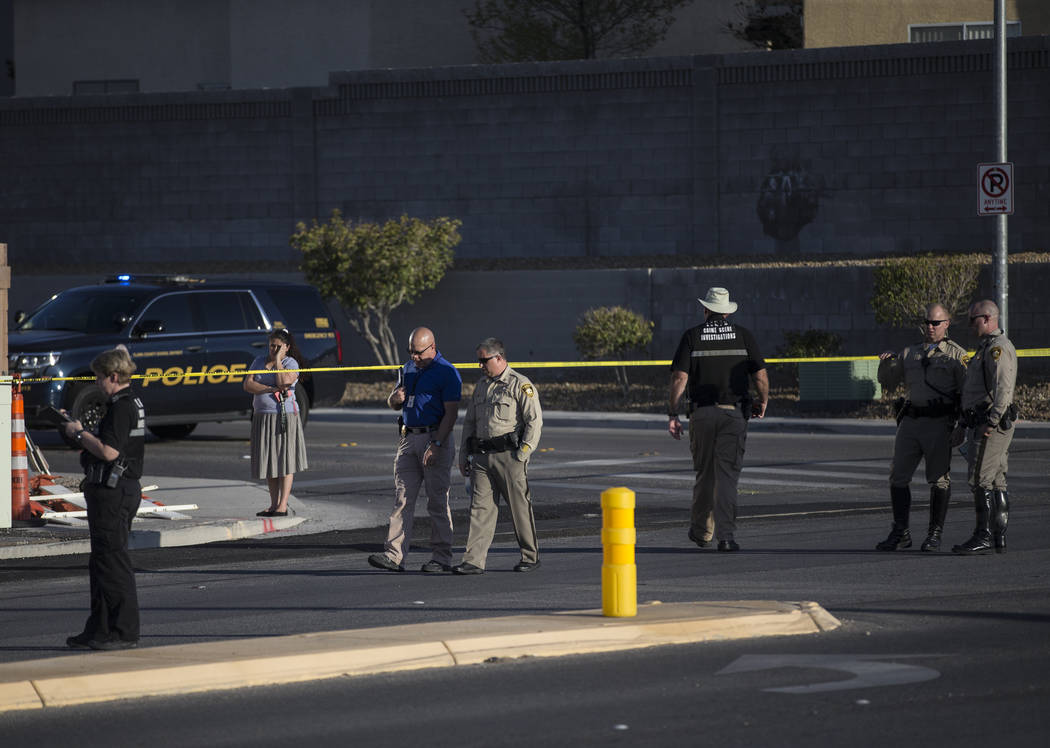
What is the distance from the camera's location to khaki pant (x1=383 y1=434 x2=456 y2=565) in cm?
1134

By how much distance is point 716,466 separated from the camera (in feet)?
39.4

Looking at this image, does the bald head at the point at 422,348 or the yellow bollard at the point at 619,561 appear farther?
the bald head at the point at 422,348

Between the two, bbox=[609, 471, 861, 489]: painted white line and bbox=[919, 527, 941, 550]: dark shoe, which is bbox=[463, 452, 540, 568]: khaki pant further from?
bbox=[609, 471, 861, 489]: painted white line

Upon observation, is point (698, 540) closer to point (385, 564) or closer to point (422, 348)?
point (385, 564)

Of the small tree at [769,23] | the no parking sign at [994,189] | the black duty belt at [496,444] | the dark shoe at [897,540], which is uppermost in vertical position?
the small tree at [769,23]

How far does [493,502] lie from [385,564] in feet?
3.05

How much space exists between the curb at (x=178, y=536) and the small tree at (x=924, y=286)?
47.7 ft

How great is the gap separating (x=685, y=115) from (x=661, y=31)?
34.0ft

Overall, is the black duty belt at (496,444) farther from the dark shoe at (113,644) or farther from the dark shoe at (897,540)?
the dark shoe at (113,644)

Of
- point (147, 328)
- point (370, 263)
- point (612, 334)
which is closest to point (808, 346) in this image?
point (612, 334)

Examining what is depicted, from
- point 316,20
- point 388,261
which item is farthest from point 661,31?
point 388,261

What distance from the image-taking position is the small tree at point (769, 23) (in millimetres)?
40481

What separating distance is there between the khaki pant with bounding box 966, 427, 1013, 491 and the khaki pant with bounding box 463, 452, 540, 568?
3.28 m

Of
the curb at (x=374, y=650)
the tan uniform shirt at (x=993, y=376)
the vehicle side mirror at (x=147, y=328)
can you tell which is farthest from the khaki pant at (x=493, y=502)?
the vehicle side mirror at (x=147, y=328)
